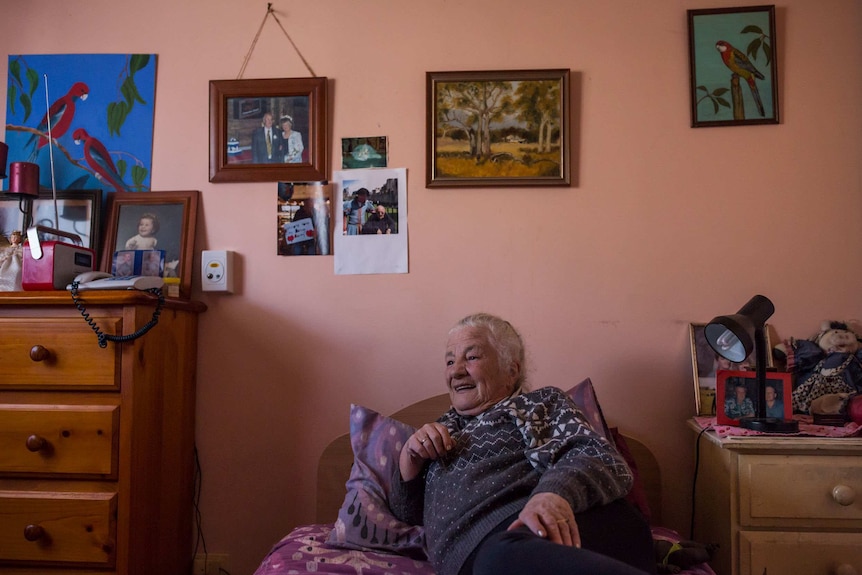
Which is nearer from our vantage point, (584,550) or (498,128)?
(584,550)

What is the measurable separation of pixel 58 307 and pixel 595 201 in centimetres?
166

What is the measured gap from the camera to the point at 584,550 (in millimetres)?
958

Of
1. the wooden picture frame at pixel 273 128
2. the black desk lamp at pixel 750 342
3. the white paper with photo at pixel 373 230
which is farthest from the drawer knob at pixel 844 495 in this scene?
the wooden picture frame at pixel 273 128

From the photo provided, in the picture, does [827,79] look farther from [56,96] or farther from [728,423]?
[56,96]

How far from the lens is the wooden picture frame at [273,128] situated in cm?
208

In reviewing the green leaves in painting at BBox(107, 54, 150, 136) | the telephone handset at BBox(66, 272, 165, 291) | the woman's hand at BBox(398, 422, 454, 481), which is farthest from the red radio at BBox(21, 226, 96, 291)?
the woman's hand at BBox(398, 422, 454, 481)

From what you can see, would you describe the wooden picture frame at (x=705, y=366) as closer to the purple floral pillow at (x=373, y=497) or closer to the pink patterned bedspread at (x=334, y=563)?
the pink patterned bedspread at (x=334, y=563)

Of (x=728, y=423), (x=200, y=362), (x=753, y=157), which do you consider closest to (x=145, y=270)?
(x=200, y=362)

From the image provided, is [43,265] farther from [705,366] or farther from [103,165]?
[705,366]

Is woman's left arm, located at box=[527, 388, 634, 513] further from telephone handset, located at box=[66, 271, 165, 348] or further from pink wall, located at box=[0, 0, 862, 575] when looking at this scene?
telephone handset, located at box=[66, 271, 165, 348]

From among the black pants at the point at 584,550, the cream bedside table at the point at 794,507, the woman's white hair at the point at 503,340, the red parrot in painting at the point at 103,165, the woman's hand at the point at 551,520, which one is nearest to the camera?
the black pants at the point at 584,550

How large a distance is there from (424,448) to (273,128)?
1.25 meters

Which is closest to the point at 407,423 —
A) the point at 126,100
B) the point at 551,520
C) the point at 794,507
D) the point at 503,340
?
the point at 503,340

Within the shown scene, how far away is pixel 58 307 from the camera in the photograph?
1688 millimetres
